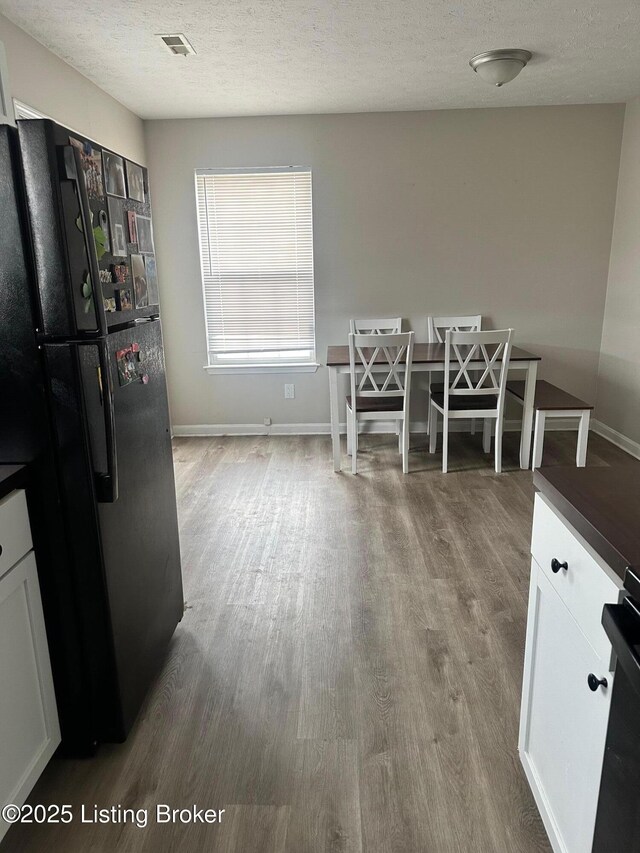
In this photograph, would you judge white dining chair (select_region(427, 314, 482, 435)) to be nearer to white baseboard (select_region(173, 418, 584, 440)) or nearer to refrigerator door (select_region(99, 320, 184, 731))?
white baseboard (select_region(173, 418, 584, 440))

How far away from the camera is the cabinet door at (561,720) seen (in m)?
1.08

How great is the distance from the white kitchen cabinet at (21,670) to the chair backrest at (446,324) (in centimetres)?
381

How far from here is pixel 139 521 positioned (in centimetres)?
180

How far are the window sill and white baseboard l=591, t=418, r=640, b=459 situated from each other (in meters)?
2.47

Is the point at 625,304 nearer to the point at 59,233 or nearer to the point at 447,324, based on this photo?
the point at 447,324

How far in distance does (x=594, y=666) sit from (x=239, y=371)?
418cm

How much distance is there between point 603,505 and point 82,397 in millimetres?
1247

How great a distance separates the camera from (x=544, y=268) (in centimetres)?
467

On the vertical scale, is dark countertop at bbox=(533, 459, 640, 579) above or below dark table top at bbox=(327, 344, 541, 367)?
above

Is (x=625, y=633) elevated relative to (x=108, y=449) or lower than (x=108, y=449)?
lower

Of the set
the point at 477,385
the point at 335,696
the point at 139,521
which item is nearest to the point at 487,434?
the point at 477,385

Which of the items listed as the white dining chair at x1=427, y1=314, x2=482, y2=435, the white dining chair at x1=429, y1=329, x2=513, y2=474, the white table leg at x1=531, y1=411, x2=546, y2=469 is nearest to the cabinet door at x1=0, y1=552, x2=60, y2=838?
the white dining chair at x1=429, y1=329, x2=513, y2=474

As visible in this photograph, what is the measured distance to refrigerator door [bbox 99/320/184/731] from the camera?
1.62 metres

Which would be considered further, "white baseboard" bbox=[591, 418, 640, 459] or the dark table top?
"white baseboard" bbox=[591, 418, 640, 459]
